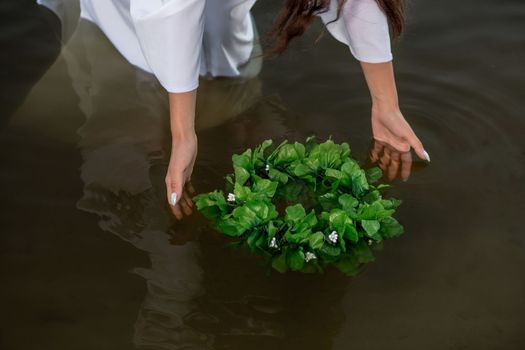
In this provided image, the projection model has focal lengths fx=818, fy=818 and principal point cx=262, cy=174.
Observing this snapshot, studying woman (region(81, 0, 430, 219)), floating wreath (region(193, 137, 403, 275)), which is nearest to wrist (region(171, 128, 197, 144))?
woman (region(81, 0, 430, 219))

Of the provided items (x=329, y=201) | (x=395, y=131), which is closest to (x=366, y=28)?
(x=395, y=131)

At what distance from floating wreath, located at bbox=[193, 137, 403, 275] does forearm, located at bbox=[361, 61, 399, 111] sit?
→ 0.17m

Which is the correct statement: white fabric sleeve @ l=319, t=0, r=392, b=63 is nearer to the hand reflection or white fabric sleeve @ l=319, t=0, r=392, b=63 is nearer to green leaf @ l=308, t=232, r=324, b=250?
the hand reflection

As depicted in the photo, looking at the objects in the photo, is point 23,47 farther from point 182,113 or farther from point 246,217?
point 246,217

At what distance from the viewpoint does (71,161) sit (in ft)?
5.60

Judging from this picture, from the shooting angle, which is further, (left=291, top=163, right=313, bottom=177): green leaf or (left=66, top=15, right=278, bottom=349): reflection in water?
(left=291, top=163, right=313, bottom=177): green leaf

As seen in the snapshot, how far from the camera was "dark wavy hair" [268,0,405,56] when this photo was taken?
1.49m

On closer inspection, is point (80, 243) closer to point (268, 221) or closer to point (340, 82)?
point (268, 221)

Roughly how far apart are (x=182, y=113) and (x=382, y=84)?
408 millimetres

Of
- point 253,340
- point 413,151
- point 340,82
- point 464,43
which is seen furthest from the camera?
point 464,43

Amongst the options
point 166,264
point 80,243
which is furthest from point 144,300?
point 80,243

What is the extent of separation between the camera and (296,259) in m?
1.41

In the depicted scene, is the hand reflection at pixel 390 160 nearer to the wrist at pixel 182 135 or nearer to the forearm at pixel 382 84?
the forearm at pixel 382 84

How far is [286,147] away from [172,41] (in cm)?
28
